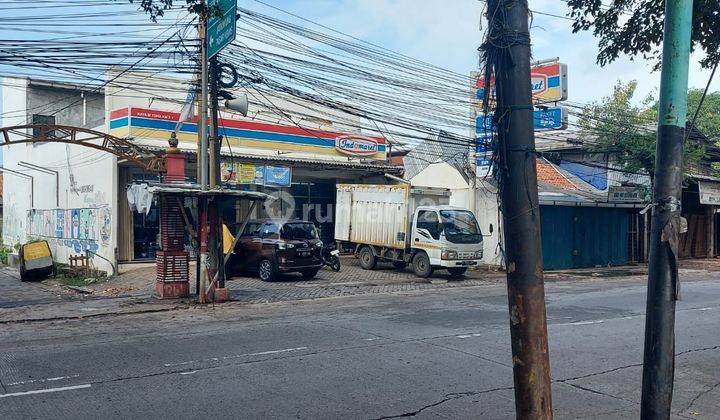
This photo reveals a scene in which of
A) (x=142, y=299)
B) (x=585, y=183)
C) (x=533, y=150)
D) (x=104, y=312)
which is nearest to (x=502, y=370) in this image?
(x=533, y=150)

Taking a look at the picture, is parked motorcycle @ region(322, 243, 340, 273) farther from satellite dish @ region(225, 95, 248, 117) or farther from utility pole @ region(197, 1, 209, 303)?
satellite dish @ region(225, 95, 248, 117)

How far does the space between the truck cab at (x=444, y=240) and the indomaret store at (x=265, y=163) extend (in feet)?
17.6

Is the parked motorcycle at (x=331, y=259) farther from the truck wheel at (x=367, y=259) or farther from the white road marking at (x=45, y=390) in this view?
the white road marking at (x=45, y=390)

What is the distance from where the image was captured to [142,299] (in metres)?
15.6

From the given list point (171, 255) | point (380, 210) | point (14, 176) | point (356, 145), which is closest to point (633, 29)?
point (171, 255)

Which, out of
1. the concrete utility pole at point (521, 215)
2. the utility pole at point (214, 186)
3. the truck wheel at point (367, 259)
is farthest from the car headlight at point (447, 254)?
the concrete utility pole at point (521, 215)

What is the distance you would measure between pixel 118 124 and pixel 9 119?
37.3ft

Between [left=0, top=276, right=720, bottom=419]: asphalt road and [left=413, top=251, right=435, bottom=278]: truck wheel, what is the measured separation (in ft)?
23.8

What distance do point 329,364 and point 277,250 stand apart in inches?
435

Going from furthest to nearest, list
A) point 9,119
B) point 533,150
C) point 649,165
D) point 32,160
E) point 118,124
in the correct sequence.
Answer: point 9,119, point 32,160, point 649,165, point 118,124, point 533,150

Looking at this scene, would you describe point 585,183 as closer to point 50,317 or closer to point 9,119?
point 50,317

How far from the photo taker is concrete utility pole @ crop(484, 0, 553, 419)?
3.74 metres

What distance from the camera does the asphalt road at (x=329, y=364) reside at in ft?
21.4

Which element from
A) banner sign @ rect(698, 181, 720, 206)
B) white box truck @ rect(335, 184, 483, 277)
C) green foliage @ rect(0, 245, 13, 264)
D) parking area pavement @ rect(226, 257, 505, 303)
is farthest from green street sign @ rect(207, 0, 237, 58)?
banner sign @ rect(698, 181, 720, 206)
